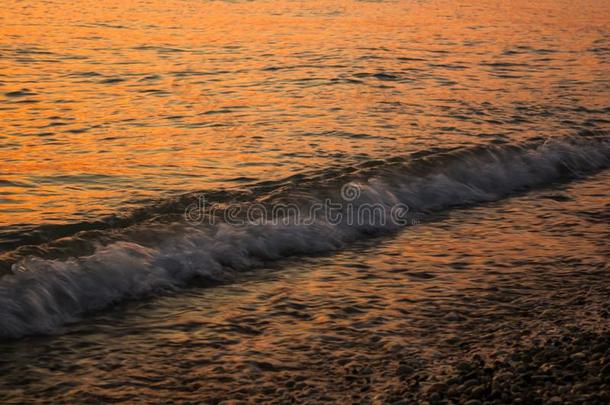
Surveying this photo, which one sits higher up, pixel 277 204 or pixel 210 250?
pixel 277 204

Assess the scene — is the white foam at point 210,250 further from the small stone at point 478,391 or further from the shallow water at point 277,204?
the small stone at point 478,391

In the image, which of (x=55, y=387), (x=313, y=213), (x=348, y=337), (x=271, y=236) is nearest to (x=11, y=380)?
(x=55, y=387)

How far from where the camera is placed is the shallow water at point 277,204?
505 centimetres

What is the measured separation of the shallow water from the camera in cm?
505

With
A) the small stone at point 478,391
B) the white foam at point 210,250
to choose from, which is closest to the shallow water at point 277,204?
the white foam at point 210,250

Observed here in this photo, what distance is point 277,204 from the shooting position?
7977mm

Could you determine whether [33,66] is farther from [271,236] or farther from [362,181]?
[271,236]

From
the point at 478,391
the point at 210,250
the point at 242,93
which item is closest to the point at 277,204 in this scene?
the point at 210,250

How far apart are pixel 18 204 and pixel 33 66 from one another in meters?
6.35

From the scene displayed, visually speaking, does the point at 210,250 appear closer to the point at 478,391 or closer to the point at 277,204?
the point at 277,204

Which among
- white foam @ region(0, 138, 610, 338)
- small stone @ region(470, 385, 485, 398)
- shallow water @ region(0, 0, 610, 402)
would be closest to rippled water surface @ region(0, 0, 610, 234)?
shallow water @ region(0, 0, 610, 402)

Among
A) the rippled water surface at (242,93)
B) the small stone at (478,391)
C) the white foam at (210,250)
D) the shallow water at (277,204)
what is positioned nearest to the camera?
the small stone at (478,391)

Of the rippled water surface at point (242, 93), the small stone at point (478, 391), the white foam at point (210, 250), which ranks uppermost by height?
the rippled water surface at point (242, 93)

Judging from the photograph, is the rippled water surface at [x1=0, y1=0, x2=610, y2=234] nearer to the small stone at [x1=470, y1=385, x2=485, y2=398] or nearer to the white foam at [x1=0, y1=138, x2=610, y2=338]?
the white foam at [x1=0, y1=138, x2=610, y2=338]
